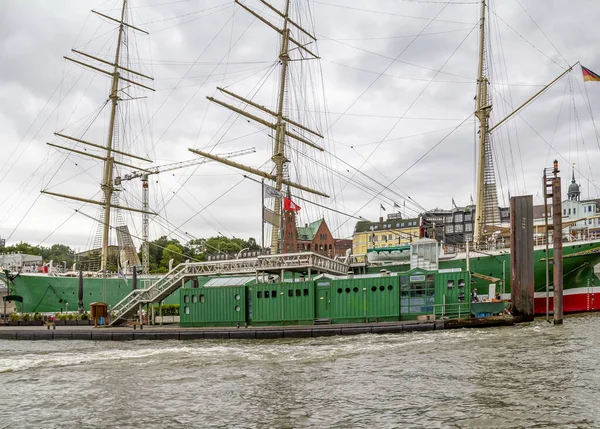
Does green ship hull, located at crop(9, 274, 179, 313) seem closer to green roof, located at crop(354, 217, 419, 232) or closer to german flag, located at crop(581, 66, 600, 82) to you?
german flag, located at crop(581, 66, 600, 82)

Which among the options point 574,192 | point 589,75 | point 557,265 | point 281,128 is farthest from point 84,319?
point 574,192

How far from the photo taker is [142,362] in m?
25.7

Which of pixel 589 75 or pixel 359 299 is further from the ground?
pixel 589 75

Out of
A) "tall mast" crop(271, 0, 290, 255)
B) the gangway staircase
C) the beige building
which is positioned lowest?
the gangway staircase

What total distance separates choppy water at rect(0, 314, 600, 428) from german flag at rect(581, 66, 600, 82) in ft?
72.2

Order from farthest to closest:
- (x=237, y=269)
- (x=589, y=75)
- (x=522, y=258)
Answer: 1. (x=589, y=75)
2. (x=237, y=269)
3. (x=522, y=258)

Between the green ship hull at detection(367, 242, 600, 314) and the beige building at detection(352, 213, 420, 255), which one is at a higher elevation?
the beige building at detection(352, 213, 420, 255)

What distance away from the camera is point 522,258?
37375 mm

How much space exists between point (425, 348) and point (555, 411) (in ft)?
38.3

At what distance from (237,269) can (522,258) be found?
18.8m

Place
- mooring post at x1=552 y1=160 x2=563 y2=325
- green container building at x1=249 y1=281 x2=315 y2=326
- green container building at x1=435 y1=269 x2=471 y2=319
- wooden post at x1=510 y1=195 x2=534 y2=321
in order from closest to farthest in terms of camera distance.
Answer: mooring post at x1=552 y1=160 x2=563 y2=325, green container building at x1=435 y1=269 x2=471 y2=319, wooden post at x1=510 y1=195 x2=534 y2=321, green container building at x1=249 y1=281 x2=315 y2=326

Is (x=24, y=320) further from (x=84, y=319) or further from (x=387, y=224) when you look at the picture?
(x=387, y=224)

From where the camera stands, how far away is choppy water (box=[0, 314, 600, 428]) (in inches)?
575

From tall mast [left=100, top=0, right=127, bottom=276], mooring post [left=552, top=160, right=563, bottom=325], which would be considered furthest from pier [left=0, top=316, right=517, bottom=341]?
tall mast [left=100, top=0, right=127, bottom=276]
